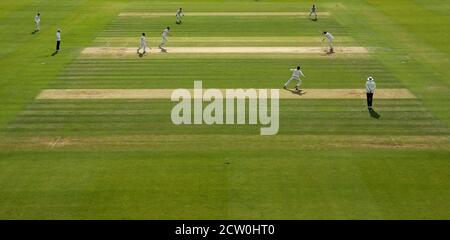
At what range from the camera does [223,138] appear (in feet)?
81.4

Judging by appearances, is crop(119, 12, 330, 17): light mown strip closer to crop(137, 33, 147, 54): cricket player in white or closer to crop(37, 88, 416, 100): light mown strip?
crop(137, 33, 147, 54): cricket player in white

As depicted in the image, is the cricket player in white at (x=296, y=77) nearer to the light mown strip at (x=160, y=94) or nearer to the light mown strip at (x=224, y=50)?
the light mown strip at (x=160, y=94)

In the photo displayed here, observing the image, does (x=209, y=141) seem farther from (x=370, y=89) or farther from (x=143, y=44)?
(x=143, y=44)

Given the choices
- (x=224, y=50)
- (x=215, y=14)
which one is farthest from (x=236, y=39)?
(x=215, y=14)

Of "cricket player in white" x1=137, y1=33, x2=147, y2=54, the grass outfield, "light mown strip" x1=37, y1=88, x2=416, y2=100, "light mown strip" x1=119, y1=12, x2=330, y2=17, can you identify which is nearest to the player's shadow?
the grass outfield

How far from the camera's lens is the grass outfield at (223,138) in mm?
19266

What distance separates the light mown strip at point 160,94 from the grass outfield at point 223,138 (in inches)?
25.8

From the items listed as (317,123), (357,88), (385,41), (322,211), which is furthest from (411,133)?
(385,41)

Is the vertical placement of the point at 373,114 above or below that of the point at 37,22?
below

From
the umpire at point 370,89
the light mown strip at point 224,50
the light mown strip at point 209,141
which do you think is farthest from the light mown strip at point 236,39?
the light mown strip at point 209,141

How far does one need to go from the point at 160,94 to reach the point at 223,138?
7.00 m

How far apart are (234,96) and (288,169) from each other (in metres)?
8.95

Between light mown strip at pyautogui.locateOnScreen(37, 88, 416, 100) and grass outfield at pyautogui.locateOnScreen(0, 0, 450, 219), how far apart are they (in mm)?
655

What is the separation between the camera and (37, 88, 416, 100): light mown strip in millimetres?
30172
